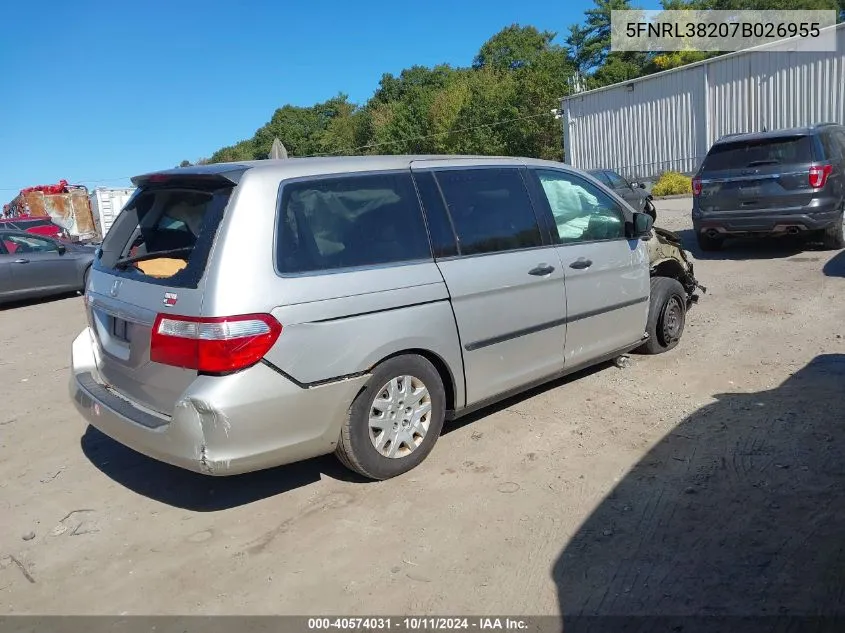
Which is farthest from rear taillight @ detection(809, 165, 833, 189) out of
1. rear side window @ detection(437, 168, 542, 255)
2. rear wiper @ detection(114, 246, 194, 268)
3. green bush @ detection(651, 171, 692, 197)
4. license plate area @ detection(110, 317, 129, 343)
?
green bush @ detection(651, 171, 692, 197)

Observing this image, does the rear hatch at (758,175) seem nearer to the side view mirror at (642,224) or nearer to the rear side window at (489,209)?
the side view mirror at (642,224)

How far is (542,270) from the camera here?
4656 millimetres

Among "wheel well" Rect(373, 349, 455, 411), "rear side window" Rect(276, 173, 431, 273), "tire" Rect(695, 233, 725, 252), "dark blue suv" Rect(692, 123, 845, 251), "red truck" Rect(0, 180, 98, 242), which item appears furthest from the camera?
"red truck" Rect(0, 180, 98, 242)

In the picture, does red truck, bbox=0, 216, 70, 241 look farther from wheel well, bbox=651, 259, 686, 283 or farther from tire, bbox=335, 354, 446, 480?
tire, bbox=335, 354, 446, 480

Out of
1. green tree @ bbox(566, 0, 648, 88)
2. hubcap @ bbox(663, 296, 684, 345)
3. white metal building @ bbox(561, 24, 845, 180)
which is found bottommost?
hubcap @ bbox(663, 296, 684, 345)

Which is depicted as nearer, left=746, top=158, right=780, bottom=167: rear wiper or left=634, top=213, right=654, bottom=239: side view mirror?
left=634, top=213, right=654, bottom=239: side view mirror

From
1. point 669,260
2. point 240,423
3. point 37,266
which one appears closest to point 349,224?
point 240,423

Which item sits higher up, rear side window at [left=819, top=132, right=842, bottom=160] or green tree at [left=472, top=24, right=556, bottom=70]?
green tree at [left=472, top=24, right=556, bottom=70]

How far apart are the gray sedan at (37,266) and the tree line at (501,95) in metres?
8.99

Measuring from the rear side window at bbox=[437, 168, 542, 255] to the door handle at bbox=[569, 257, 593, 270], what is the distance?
1.14 ft

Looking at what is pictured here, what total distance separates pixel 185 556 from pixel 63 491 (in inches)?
53.6

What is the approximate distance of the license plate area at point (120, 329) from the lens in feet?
12.5

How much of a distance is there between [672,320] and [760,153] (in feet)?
16.9

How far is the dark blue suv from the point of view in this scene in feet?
31.2
